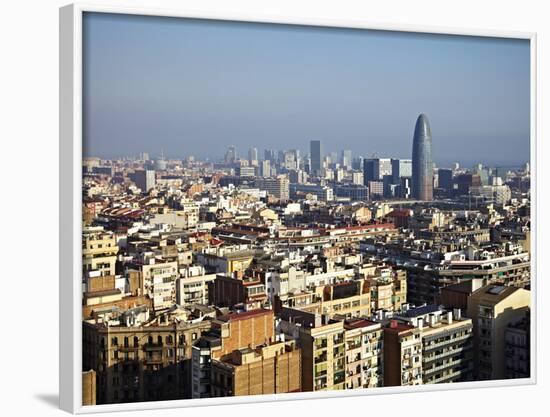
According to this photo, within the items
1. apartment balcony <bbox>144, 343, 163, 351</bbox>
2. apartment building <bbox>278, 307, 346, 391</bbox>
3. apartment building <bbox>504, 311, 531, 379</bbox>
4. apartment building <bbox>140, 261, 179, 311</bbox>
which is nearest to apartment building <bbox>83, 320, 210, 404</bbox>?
apartment balcony <bbox>144, 343, 163, 351</bbox>

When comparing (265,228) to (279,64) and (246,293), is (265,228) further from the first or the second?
(279,64)

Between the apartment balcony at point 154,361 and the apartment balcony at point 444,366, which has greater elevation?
the apartment balcony at point 154,361

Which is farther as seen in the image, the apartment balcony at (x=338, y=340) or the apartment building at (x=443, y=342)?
the apartment building at (x=443, y=342)

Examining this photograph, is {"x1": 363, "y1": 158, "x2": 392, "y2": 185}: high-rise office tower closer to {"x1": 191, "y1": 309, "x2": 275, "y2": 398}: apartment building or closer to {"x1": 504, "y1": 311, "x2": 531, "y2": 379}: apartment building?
{"x1": 191, "y1": 309, "x2": 275, "y2": 398}: apartment building

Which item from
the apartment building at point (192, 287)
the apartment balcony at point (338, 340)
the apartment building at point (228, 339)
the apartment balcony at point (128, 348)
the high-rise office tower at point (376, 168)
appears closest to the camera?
the apartment balcony at point (128, 348)

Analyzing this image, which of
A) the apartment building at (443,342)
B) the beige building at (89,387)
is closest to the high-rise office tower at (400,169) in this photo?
the apartment building at (443,342)

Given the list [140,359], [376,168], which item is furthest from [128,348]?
[376,168]

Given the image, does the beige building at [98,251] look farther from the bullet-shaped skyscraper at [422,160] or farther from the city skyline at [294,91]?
the bullet-shaped skyscraper at [422,160]

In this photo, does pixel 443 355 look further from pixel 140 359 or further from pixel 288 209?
pixel 140 359
